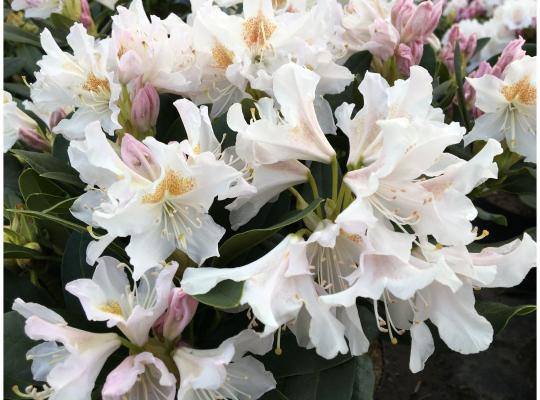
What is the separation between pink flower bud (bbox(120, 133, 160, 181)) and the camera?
2.39 ft

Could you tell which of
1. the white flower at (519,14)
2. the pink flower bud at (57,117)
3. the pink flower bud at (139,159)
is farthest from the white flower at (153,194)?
the white flower at (519,14)

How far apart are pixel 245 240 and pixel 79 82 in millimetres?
352

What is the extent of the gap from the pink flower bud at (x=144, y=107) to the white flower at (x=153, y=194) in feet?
0.53

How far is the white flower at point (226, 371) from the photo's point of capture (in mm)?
665

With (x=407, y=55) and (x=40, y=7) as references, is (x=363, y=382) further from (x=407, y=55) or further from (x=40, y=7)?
(x=40, y=7)

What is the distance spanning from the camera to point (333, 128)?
3.07 feet

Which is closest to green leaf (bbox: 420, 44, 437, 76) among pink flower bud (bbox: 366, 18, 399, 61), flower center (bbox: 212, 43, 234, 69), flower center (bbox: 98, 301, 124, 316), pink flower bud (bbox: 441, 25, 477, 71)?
pink flower bud (bbox: 441, 25, 477, 71)

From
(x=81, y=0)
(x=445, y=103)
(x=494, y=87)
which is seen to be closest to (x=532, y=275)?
(x=445, y=103)

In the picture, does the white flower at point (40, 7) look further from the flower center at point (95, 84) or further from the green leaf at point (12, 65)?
the flower center at point (95, 84)

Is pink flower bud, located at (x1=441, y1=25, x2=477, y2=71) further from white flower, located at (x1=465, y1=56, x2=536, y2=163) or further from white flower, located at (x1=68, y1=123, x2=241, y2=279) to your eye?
white flower, located at (x1=68, y1=123, x2=241, y2=279)

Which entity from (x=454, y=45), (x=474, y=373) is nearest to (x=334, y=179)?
(x=454, y=45)

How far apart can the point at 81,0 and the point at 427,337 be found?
3.34 ft

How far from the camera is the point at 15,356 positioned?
2.55 ft

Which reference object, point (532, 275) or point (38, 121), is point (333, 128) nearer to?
point (38, 121)
